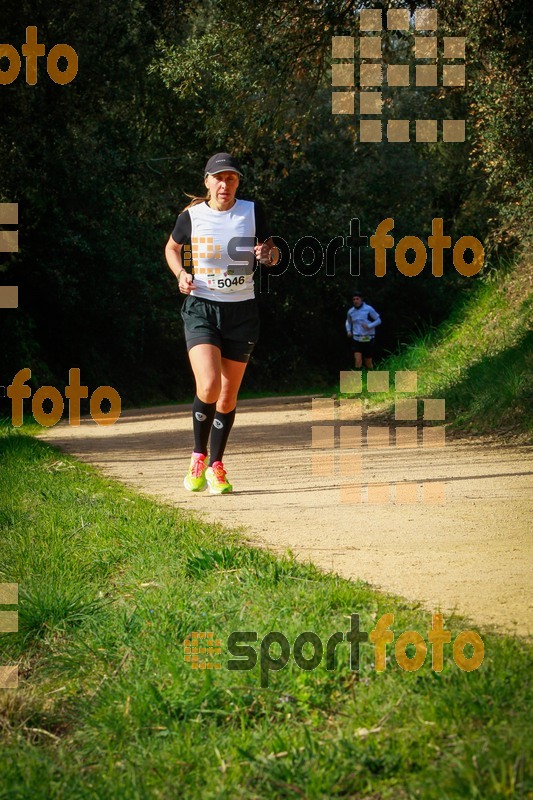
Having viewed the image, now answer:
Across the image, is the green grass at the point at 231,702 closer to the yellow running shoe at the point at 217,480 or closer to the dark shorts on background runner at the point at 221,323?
the yellow running shoe at the point at 217,480

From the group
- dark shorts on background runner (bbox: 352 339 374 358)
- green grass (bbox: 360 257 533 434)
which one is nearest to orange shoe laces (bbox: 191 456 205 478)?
green grass (bbox: 360 257 533 434)

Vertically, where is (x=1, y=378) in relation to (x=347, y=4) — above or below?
below

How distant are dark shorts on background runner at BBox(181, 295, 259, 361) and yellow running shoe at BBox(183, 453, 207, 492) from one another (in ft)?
2.69

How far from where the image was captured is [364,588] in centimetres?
414

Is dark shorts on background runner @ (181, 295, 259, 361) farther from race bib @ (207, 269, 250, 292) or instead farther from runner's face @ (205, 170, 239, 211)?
runner's face @ (205, 170, 239, 211)

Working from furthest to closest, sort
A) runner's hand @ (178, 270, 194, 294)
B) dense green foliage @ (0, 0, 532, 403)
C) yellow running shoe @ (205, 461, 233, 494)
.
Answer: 1. dense green foliage @ (0, 0, 532, 403)
2. yellow running shoe @ (205, 461, 233, 494)
3. runner's hand @ (178, 270, 194, 294)

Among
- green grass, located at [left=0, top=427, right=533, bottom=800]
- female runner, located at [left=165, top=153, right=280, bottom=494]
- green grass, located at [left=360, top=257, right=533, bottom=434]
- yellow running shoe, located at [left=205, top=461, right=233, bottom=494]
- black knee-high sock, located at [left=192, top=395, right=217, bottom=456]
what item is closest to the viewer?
green grass, located at [left=0, top=427, right=533, bottom=800]

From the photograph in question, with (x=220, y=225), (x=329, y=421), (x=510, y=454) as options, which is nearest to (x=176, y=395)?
(x=329, y=421)

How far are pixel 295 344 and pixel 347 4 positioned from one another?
18752 millimetres

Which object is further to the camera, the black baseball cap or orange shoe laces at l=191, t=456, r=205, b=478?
orange shoe laces at l=191, t=456, r=205, b=478

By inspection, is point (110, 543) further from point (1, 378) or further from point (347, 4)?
point (1, 378)

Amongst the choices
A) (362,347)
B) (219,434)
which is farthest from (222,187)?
(362,347)

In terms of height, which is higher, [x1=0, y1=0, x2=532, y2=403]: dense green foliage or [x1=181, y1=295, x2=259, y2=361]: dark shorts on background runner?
[x1=0, y1=0, x2=532, y2=403]: dense green foliage

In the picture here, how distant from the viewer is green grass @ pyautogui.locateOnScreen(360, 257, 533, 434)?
1074 centimetres
